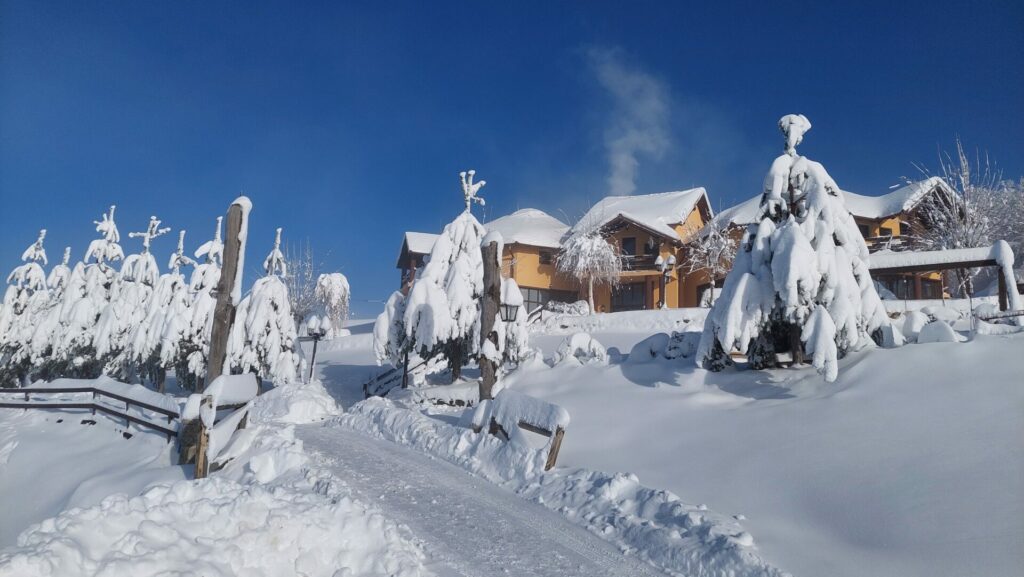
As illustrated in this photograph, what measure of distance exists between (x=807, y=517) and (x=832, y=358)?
3961mm

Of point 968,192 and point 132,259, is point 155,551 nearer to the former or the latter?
point 132,259

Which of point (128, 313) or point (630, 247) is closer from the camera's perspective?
point (128, 313)

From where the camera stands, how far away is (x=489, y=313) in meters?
13.3

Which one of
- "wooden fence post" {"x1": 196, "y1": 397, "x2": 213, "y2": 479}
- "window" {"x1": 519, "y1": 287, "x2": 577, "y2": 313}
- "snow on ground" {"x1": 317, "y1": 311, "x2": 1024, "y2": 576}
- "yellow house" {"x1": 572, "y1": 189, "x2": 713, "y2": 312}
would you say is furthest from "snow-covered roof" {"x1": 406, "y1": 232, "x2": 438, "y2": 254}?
"wooden fence post" {"x1": 196, "y1": 397, "x2": 213, "y2": 479}

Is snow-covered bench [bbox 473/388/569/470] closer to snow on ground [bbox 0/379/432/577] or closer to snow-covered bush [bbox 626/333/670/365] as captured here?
snow on ground [bbox 0/379/432/577]

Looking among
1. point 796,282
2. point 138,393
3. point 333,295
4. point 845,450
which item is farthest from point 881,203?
point 138,393

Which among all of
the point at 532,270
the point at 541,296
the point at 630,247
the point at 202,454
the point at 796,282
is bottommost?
the point at 202,454

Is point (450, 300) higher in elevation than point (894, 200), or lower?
lower

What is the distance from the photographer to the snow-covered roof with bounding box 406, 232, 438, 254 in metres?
43.3

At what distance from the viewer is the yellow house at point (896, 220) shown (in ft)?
109

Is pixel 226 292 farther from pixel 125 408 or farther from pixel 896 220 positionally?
pixel 896 220

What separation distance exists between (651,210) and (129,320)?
106 feet

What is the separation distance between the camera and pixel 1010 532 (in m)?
5.16

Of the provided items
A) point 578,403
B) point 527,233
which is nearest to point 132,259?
point 527,233
